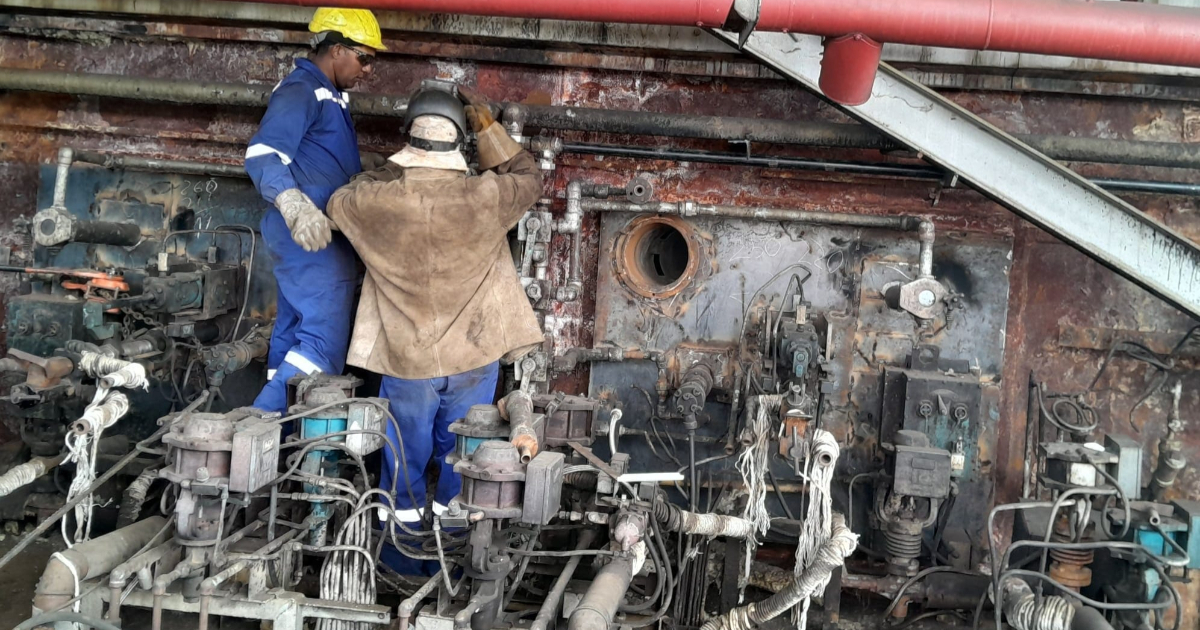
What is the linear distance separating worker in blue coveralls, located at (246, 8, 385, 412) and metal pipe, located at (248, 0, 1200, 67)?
814mm

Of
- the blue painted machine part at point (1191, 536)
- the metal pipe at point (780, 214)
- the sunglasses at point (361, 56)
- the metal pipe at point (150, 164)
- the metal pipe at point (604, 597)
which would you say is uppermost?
the sunglasses at point (361, 56)

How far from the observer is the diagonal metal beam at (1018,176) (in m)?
3.62

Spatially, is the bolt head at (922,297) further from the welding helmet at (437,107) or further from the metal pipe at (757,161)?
the welding helmet at (437,107)

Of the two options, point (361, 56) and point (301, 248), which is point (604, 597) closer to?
point (301, 248)

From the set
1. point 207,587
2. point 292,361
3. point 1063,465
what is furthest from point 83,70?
point 1063,465

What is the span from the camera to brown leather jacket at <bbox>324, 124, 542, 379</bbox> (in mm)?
3518

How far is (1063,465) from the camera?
133 inches

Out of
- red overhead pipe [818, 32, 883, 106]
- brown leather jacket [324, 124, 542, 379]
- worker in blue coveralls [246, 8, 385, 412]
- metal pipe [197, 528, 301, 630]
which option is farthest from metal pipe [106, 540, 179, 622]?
red overhead pipe [818, 32, 883, 106]

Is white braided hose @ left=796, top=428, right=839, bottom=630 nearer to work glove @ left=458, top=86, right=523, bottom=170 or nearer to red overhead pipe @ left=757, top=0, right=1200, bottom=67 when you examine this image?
red overhead pipe @ left=757, top=0, right=1200, bottom=67

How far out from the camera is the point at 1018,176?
3.69 meters

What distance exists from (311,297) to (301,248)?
0.74 feet

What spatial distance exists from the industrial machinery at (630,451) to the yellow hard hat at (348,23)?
791mm

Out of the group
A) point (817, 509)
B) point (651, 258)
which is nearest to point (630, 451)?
point (651, 258)

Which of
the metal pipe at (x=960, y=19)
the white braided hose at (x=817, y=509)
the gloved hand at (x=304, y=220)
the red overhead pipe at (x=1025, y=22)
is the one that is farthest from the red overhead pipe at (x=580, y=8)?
the white braided hose at (x=817, y=509)
